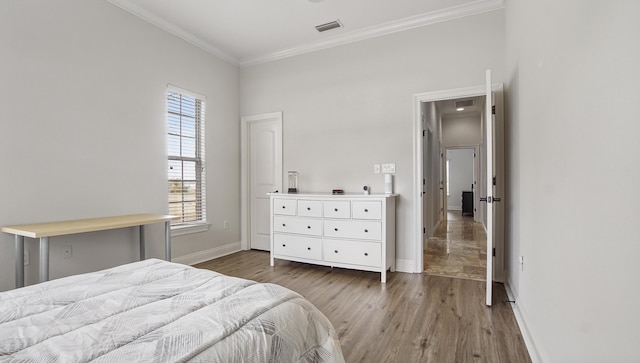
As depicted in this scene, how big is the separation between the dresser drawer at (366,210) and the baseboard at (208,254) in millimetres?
2193

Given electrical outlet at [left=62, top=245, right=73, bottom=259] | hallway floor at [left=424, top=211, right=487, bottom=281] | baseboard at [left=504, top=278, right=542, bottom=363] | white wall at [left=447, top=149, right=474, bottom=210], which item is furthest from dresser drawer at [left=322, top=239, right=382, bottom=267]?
white wall at [left=447, top=149, right=474, bottom=210]

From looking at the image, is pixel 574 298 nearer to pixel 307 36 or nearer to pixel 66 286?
pixel 66 286

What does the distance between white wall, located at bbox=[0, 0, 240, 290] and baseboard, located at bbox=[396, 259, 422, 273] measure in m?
2.67

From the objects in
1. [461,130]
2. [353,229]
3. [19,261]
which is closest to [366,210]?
[353,229]

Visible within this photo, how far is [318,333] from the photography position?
48.1 inches

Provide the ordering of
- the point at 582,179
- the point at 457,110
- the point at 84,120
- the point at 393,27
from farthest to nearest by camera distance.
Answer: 1. the point at 457,110
2. the point at 393,27
3. the point at 84,120
4. the point at 582,179

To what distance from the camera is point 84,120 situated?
2.95 metres

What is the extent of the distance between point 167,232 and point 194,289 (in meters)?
2.12

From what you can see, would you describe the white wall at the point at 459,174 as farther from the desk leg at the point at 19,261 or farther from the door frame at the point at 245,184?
the desk leg at the point at 19,261

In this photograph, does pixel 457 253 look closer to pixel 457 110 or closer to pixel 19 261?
pixel 457 110

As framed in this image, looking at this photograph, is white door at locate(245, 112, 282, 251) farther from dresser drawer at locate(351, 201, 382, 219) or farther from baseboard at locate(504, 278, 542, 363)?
baseboard at locate(504, 278, 542, 363)

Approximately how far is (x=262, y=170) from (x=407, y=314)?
3090 millimetres

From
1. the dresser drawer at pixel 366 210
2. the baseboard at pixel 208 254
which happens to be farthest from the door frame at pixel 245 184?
the dresser drawer at pixel 366 210

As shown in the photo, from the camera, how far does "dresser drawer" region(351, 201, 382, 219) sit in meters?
3.34
